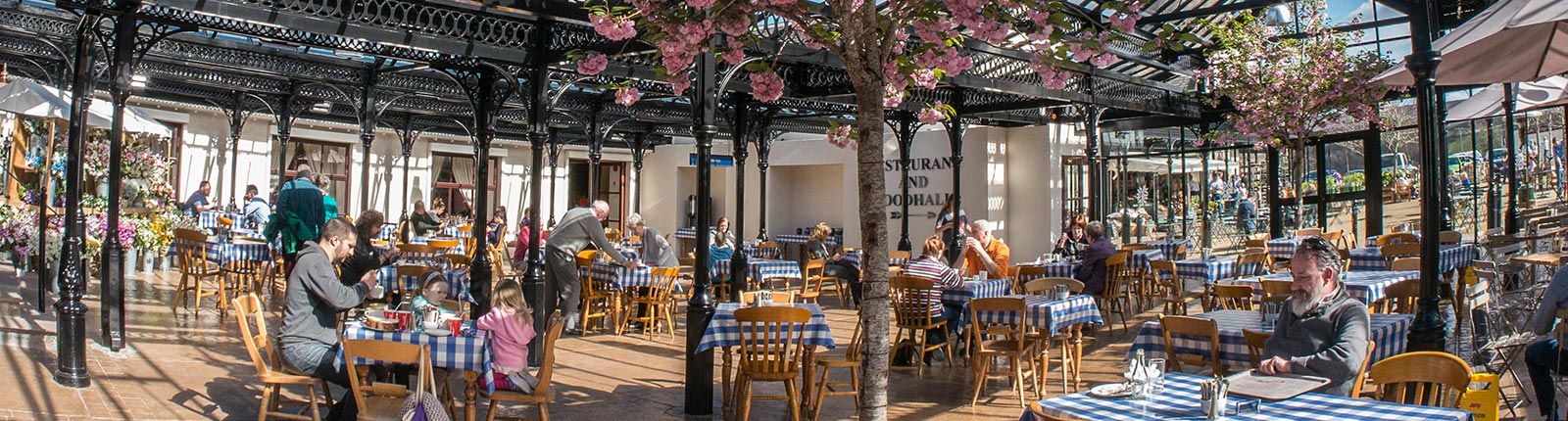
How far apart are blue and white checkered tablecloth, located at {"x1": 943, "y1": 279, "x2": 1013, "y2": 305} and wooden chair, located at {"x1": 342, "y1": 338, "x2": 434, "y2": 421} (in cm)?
450

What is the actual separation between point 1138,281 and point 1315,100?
3.39 meters

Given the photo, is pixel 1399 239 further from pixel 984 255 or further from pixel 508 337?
pixel 508 337

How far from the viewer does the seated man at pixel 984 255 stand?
28.7 ft

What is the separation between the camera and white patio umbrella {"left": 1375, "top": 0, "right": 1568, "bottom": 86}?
450 centimetres

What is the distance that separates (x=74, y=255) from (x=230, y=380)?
4.36ft

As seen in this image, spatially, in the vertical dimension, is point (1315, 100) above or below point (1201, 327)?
above

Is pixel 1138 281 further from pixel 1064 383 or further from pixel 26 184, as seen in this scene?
pixel 26 184

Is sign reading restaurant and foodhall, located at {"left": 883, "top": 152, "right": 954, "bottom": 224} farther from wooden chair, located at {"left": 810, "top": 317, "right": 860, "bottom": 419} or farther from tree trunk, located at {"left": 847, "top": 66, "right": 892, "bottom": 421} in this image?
tree trunk, located at {"left": 847, "top": 66, "right": 892, "bottom": 421}

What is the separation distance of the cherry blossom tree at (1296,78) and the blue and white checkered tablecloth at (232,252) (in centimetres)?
1105

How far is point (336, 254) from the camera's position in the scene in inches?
211

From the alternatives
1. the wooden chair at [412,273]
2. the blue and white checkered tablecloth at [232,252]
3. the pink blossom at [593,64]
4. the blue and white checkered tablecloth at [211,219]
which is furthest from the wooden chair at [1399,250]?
the blue and white checkered tablecloth at [211,219]

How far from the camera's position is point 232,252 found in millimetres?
10297

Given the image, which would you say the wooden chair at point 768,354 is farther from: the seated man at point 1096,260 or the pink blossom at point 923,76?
the seated man at point 1096,260

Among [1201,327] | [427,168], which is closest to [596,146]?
[427,168]
